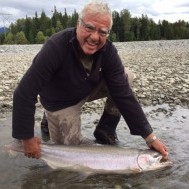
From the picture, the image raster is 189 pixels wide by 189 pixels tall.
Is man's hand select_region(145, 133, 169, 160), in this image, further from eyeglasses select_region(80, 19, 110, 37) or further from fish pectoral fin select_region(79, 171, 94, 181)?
eyeglasses select_region(80, 19, 110, 37)

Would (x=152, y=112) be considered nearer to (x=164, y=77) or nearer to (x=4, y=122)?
(x=4, y=122)

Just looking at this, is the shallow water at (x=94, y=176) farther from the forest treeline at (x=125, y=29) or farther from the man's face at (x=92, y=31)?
the forest treeline at (x=125, y=29)

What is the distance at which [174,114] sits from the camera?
26.7 ft

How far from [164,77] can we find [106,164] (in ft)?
29.2

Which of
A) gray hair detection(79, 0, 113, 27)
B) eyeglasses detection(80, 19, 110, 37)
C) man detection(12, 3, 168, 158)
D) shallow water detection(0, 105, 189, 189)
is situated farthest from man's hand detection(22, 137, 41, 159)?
gray hair detection(79, 0, 113, 27)

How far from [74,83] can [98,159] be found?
3.17 feet

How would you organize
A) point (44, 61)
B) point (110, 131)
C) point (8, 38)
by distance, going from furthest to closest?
point (8, 38), point (110, 131), point (44, 61)

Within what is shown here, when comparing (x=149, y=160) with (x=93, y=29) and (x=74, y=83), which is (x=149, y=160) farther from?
(x=93, y=29)

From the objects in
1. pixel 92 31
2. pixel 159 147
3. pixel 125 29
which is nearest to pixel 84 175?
pixel 159 147

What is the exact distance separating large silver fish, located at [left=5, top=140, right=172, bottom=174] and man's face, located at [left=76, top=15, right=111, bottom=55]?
1.15 m

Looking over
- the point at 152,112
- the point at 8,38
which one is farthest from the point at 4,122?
the point at 8,38

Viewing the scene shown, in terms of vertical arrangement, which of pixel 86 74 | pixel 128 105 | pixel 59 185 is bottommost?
pixel 59 185

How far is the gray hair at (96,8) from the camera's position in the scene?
4.52 meters

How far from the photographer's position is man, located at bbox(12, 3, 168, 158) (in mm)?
4547
